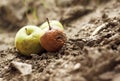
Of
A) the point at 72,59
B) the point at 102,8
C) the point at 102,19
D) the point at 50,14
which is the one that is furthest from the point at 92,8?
the point at 72,59

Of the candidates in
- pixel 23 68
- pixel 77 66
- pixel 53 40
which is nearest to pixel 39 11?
pixel 53 40

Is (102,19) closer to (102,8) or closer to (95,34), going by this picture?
(95,34)

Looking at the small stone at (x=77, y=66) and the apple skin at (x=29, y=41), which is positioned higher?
the apple skin at (x=29, y=41)

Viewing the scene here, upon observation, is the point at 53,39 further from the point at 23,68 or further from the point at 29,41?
the point at 23,68

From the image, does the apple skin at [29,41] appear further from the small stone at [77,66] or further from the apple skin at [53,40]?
the small stone at [77,66]

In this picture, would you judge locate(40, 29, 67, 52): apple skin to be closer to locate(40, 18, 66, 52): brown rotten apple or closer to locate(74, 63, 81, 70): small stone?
locate(40, 18, 66, 52): brown rotten apple

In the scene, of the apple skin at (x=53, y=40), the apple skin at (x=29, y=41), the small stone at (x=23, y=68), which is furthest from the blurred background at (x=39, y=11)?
the small stone at (x=23, y=68)

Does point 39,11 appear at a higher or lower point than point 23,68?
higher
